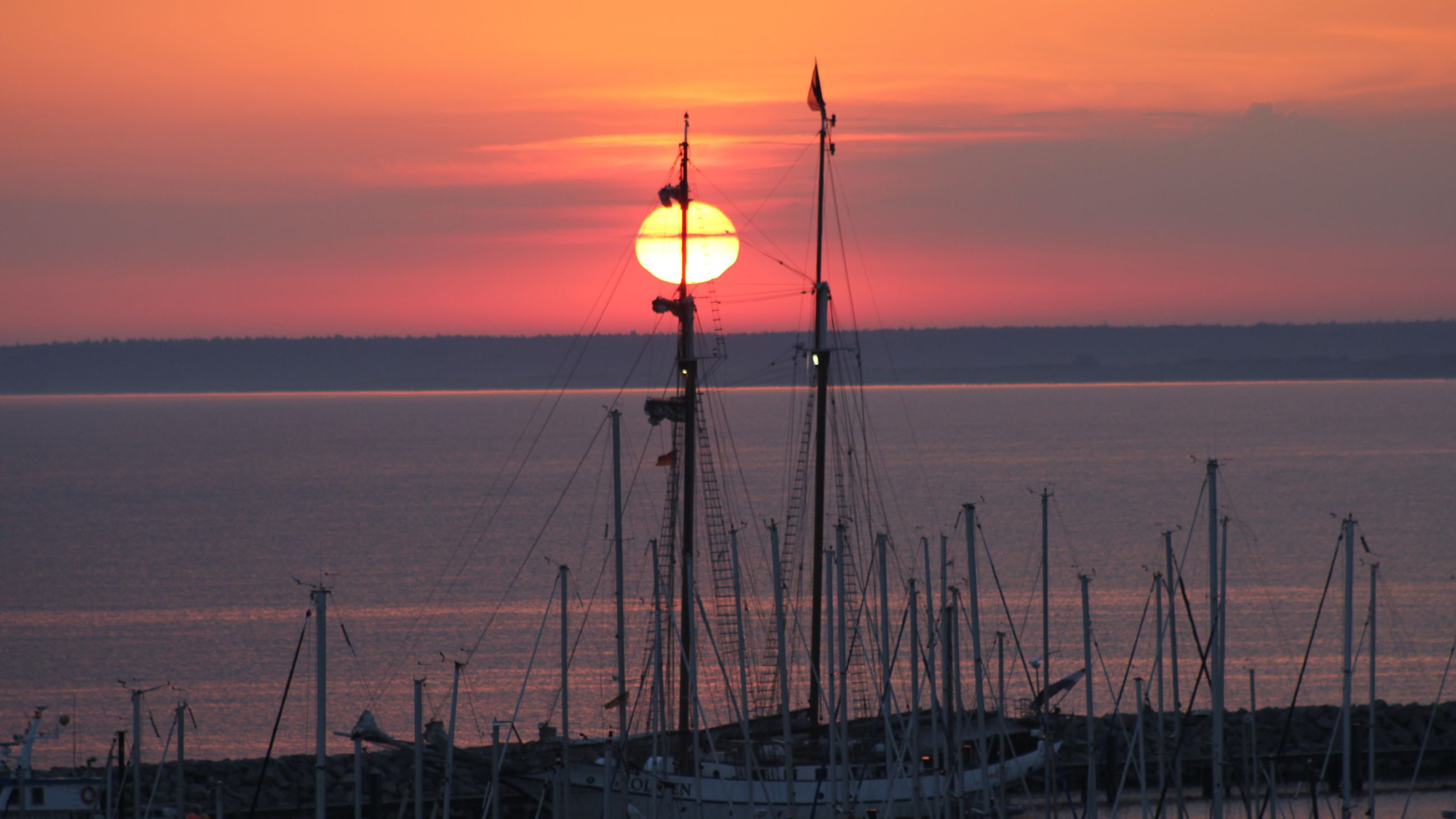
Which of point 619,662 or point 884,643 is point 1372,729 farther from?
point 619,662

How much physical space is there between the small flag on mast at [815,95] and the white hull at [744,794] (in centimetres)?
1423

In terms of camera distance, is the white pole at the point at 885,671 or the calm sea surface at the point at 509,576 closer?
the white pole at the point at 885,671

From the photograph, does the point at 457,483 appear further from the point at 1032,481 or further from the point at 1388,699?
the point at 1388,699

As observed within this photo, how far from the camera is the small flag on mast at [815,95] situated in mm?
33469

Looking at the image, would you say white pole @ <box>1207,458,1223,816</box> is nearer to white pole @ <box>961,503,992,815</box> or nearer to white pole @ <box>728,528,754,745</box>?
white pole @ <box>961,503,992,815</box>

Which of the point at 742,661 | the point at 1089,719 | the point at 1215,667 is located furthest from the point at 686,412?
the point at 1215,667

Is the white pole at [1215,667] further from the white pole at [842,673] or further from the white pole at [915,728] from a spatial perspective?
→ the white pole at [842,673]

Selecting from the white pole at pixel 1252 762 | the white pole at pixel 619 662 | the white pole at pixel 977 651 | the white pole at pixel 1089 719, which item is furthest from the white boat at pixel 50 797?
the white pole at pixel 1252 762

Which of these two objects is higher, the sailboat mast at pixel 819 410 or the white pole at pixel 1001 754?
the sailboat mast at pixel 819 410

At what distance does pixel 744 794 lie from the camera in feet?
96.7

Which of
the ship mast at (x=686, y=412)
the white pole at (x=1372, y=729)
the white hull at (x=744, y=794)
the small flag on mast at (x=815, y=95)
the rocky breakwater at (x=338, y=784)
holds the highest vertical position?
the small flag on mast at (x=815, y=95)

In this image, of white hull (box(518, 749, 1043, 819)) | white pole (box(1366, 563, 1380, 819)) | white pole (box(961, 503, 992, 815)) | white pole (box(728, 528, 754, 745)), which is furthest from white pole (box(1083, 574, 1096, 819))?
white pole (box(728, 528, 754, 745))

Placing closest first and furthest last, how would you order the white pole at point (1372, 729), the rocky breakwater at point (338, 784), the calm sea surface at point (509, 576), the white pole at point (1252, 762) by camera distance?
the white pole at point (1252, 762)
the white pole at point (1372, 729)
the rocky breakwater at point (338, 784)
the calm sea surface at point (509, 576)

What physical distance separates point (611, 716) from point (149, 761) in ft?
46.0
